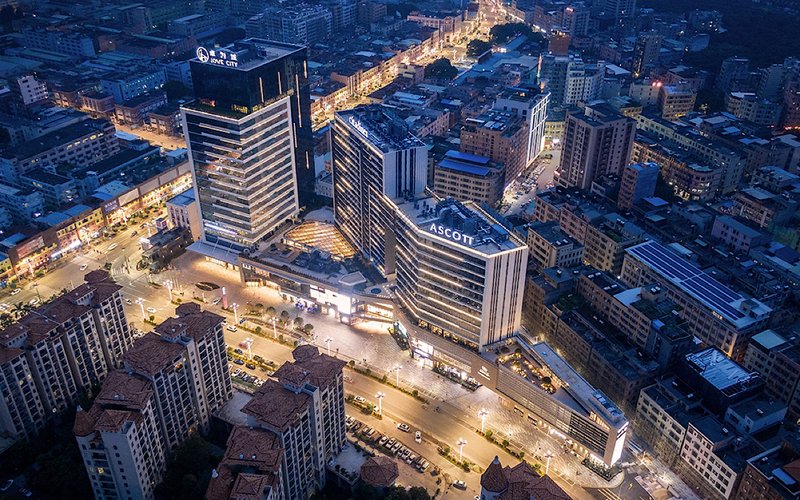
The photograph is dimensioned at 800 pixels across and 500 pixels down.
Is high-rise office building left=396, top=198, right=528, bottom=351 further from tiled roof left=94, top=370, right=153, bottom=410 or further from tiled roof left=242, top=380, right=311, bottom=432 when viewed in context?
tiled roof left=94, top=370, right=153, bottom=410

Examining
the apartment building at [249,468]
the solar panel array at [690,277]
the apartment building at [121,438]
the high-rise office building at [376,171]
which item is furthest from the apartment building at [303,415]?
the solar panel array at [690,277]

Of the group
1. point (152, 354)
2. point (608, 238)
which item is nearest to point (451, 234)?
point (608, 238)

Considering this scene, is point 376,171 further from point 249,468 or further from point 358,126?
point 249,468

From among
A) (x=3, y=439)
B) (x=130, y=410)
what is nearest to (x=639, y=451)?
(x=130, y=410)

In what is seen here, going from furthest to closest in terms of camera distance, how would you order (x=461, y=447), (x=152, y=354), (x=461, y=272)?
(x=461, y=272), (x=461, y=447), (x=152, y=354)

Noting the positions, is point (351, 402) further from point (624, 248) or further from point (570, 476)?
point (624, 248)

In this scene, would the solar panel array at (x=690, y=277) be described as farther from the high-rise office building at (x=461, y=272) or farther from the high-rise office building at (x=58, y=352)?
the high-rise office building at (x=58, y=352)
